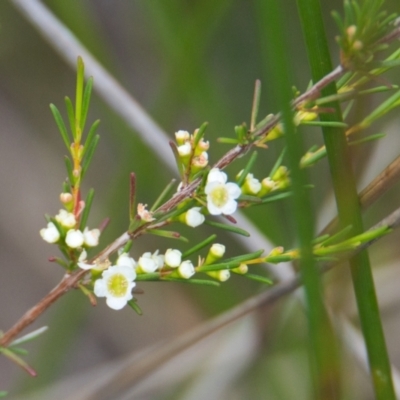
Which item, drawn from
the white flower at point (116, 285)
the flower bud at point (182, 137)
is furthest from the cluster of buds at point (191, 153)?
the white flower at point (116, 285)

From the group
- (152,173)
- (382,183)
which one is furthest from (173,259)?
(152,173)

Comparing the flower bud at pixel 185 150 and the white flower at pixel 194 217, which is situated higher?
the flower bud at pixel 185 150

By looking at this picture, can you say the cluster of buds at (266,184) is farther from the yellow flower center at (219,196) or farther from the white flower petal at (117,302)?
the white flower petal at (117,302)

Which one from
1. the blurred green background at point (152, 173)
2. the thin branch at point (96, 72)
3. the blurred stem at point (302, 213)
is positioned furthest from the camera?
the blurred green background at point (152, 173)

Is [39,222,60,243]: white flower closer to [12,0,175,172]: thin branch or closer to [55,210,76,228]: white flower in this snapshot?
[55,210,76,228]: white flower

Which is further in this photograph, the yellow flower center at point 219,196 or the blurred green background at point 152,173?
the blurred green background at point 152,173

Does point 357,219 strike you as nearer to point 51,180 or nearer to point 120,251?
point 120,251

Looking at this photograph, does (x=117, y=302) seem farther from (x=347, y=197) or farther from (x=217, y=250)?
(x=347, y=197)

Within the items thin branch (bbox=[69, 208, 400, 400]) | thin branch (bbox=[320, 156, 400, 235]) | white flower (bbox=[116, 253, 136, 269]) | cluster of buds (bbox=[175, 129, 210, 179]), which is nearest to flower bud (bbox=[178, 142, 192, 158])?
cluster of buds (bbox=[175, 129, 210, 179])
